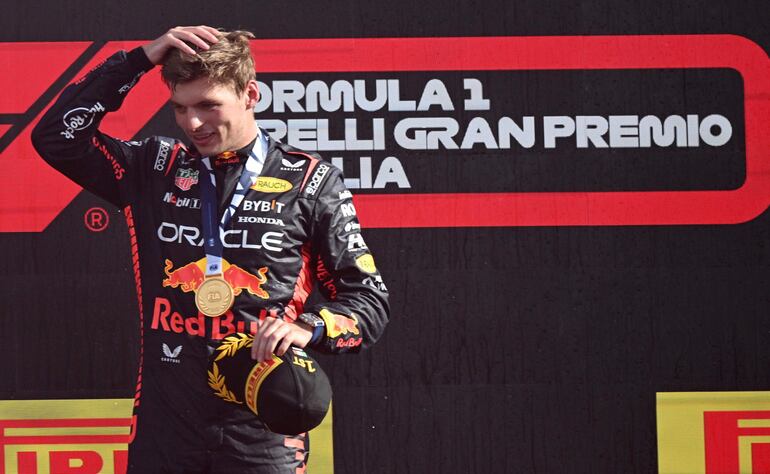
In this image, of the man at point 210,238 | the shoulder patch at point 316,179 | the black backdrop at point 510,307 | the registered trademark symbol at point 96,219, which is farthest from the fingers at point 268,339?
the registered trademark symbol at point 96,219

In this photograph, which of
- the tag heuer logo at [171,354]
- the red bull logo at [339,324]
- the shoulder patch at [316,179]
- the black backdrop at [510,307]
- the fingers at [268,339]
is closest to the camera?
the fingers at [268,339]

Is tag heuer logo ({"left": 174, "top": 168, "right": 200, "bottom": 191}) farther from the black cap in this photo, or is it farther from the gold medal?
the black cap

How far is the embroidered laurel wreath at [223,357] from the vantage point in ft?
6.33

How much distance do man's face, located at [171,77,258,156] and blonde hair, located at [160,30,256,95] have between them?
15 mm

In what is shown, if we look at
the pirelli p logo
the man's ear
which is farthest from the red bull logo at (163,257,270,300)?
the pirelli p logo

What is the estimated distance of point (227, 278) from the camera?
6.82ft

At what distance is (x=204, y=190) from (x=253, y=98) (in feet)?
0.80

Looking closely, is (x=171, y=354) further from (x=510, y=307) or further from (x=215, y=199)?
(x=510, y=307)

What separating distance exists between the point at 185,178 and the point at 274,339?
1.83ft

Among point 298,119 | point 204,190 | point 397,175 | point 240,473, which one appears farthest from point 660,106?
point 240,473

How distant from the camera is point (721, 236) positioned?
315 centimetres

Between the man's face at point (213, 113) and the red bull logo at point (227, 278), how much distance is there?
0.28 metres

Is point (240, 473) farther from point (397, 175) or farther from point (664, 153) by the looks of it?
point (664, 153)

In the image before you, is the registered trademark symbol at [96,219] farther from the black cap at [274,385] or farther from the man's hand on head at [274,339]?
the man's hand on head at [274,339]
